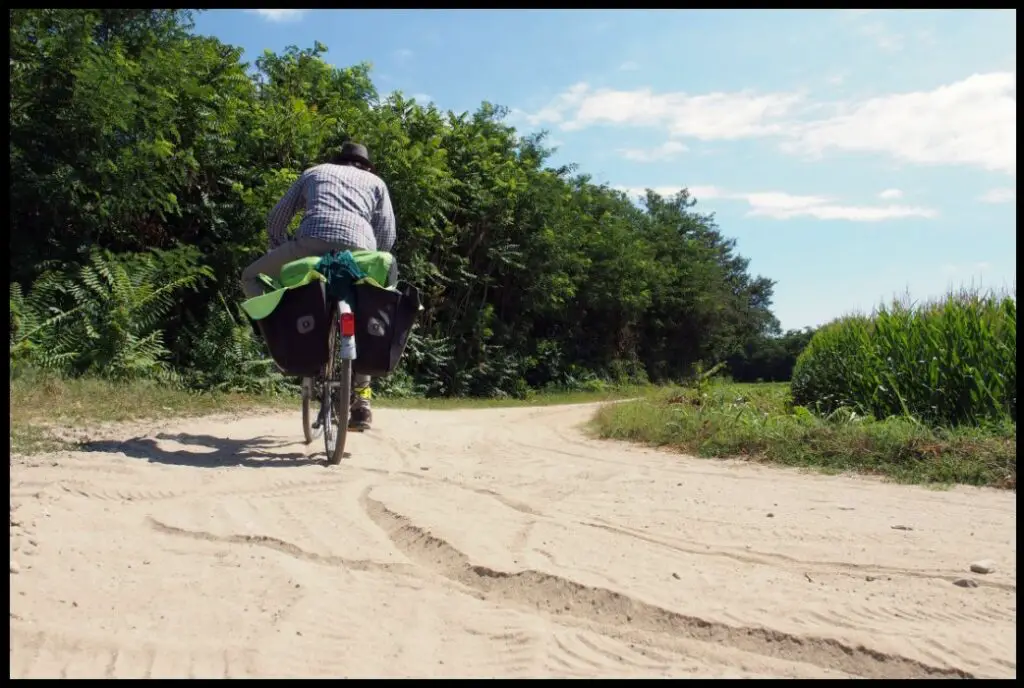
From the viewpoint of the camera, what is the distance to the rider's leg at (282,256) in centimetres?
580

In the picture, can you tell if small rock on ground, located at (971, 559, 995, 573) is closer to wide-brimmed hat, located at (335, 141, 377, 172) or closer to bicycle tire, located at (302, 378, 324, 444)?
bicycle tire, located at (302, 378, 324, 444)

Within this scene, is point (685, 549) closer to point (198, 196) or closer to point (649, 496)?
point (649, 496)

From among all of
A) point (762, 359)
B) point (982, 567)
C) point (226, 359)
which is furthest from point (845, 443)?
point (762, 359)

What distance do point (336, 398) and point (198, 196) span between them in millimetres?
7498

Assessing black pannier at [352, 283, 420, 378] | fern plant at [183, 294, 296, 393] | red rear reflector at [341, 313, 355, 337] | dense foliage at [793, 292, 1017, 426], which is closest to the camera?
red rear reflector at [341, 313, 355, 337]

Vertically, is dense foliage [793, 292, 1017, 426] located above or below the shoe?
above

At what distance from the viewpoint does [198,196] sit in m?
12.1

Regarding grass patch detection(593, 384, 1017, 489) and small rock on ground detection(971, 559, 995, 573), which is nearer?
small rock on ground detection(971, 559, 995, 573)

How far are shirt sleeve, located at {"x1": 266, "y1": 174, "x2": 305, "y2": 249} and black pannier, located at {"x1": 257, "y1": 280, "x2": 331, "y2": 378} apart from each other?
2.99 ft

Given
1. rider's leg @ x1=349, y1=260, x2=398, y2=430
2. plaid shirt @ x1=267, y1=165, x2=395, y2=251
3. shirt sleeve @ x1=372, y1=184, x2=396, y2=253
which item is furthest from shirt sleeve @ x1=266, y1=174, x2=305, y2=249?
rider's leg @ x1=349, y1=260, x2=398, y2=430

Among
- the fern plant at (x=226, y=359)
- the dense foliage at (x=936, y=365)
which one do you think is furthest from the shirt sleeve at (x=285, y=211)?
the dense foliage at (x=936, y=365)

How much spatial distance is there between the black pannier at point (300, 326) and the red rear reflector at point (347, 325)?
15 cm

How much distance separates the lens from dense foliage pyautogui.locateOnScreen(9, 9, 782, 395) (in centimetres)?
973

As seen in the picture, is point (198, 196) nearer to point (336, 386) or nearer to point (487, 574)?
point (336, 386)
